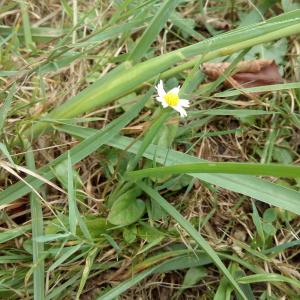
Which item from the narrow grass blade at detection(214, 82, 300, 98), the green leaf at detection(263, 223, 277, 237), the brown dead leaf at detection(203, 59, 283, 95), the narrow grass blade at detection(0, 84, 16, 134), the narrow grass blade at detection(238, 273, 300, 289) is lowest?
the narrow grass blade at detection(238, 273, 300, 289)

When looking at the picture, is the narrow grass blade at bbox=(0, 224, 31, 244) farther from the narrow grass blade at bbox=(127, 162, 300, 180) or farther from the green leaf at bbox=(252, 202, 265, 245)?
the green leaf at bbox=(252, 202, 265, 245)

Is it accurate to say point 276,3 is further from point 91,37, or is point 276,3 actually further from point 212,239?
point 212,239

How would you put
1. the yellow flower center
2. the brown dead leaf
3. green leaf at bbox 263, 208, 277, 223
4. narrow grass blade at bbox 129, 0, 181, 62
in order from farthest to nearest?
the brown dead leaf → green leaf at bbox 263, 208, 277, 223 → narrow grass blade at bbox 129, 0, 181, 62 → the yellow flower center

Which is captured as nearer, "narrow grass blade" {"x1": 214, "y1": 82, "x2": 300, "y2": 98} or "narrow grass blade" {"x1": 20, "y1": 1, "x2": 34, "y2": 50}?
"narrow grass blade" {"x1": 214, "y1": 82, "x2": 300, "y2": 98}

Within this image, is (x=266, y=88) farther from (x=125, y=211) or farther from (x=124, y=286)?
(x=124, y=286)

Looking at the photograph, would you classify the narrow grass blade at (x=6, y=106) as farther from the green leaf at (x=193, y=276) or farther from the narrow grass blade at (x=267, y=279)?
the narrow grass blade at (x=267, y=279)

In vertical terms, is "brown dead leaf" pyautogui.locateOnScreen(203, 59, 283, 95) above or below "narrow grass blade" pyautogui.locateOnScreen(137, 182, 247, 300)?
above

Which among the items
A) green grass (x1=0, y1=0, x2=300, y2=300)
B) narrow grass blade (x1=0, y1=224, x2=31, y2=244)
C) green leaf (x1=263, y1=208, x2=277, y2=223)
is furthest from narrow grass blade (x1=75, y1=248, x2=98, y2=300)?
green leaf (x1=263, y1=208, x2=277, y2=223)

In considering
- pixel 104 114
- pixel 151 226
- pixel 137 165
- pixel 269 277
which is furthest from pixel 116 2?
pixel 269 277

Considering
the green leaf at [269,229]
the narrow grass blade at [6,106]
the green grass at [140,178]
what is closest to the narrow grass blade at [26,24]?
the green grass at [140,178]
